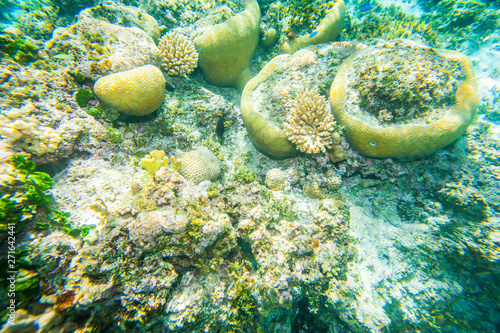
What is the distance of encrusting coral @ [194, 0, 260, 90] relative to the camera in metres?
4.62

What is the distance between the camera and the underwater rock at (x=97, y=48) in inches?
147

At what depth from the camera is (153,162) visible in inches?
136

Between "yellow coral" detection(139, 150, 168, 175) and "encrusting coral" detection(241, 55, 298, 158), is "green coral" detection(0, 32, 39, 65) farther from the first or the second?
"encrusting coral" detection(241, 55, 298, 158)

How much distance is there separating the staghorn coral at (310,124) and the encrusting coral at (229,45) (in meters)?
2.55

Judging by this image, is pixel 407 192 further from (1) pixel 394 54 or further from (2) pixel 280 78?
(2) pixel 280 78

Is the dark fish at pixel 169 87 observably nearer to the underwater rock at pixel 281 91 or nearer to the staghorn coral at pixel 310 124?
the underwater rock at pixel 281 91

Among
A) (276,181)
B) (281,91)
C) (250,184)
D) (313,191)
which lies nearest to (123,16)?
(281,91)

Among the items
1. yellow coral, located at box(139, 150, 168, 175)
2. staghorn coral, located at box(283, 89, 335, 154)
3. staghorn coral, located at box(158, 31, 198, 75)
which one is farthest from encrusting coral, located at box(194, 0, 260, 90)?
yellow coral, located at box(139, 150, 168, 175)

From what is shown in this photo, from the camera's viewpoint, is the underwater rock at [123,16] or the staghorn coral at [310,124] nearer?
the staghorn coral at [310,124]

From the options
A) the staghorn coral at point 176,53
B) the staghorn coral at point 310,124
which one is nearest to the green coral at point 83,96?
the staghorn coral at point 176,53

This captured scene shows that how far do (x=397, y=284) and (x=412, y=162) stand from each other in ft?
7.83

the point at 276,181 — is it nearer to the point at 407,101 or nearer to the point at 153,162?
the point at 153,162

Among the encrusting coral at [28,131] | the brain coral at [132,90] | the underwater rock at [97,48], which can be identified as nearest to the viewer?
the encrusting coral at [28,131]

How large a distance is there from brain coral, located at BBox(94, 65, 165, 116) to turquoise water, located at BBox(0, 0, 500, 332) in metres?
0.04
